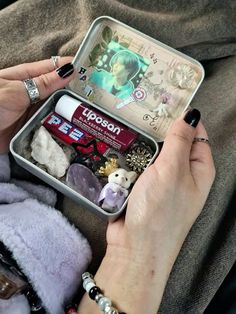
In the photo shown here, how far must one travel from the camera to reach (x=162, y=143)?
696 mm

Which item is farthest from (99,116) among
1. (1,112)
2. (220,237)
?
(220,237)

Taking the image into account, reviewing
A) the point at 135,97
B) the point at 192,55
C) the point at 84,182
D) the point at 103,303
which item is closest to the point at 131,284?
the point at 103,303

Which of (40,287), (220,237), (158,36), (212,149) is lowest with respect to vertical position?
(40,287)

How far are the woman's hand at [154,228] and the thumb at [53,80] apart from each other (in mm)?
185

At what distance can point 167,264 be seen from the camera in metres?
0.62

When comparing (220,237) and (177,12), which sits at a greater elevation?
(177,12)

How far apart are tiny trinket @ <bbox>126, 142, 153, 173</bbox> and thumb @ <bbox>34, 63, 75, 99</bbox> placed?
0.14 m

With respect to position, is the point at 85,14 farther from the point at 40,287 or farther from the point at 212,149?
the point at 40,287

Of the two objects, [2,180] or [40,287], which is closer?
[40,287]

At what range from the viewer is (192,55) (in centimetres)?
77

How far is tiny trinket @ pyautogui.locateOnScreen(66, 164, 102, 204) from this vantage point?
0.65 metres

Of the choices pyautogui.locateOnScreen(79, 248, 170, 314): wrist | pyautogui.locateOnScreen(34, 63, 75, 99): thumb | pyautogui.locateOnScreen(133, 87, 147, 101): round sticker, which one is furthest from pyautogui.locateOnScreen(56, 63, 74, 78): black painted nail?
pyautogui.locateOnScreen(79, 248, 170, 314): wrist


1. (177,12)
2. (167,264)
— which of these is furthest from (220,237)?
(177,12)

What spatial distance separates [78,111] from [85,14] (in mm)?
182
